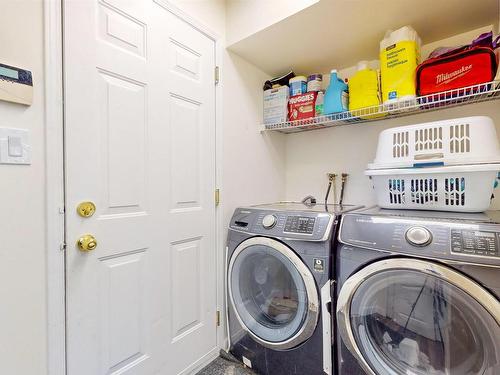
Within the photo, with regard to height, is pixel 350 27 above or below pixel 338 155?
above

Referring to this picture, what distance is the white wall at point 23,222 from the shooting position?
2.86 ft

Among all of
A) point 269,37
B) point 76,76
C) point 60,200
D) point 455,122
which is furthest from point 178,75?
point 455,122

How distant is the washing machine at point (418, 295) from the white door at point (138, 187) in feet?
2.78

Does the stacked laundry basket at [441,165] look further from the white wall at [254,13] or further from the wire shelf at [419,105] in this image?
the white wall at [254,13]

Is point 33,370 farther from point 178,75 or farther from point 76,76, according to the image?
point 178,75

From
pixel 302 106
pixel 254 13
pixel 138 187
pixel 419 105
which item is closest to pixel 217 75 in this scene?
pixel 254 13

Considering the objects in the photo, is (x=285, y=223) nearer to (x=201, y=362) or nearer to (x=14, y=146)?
(x=201, y=362)

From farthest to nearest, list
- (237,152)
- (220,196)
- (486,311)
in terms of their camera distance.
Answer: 1. (237,152)
2. (220,196)
3. (486,311)

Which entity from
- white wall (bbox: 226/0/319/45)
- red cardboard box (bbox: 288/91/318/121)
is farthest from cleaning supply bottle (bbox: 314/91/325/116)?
white wall (bbox: 226/0/319/45)

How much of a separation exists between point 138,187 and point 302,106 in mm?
1227

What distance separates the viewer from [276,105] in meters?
1.94

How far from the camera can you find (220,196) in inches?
65.7

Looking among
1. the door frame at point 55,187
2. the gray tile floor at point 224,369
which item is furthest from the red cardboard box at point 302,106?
the gray tile floor at point 224,369

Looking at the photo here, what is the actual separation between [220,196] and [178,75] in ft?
2.48
